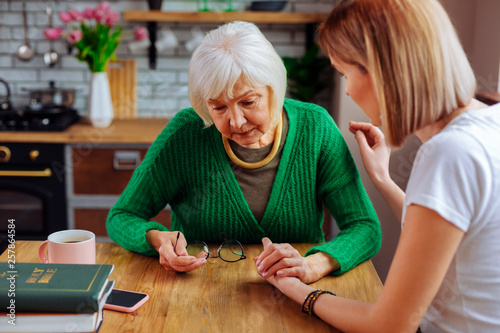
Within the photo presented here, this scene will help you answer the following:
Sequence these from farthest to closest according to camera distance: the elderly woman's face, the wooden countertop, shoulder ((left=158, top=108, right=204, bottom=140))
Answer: the wooden countertop < shoulder ((left=158, top=108, right=204, bottom=140)) < the elderly woman's face

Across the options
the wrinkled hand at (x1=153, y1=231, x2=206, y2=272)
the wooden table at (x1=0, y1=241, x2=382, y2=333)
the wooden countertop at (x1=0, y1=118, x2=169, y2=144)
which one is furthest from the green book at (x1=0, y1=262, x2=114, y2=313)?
the wooden countertop at (x1=0, y1=118, x2=169, y2=144)

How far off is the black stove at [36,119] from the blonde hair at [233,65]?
5.06 ft

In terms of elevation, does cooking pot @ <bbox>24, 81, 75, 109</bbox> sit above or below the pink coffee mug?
above

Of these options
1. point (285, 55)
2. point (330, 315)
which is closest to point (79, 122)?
point (285, 55)

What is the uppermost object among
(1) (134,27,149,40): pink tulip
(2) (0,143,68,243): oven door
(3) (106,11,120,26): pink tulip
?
(3) (106,11,120,26): pink tulip

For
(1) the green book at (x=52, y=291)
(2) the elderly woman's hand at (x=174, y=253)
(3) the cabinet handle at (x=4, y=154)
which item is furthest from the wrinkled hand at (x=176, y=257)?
(3) the cabinet handle at (x=4, y=154)

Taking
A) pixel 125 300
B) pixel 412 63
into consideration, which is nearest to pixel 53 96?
pixel 125 300

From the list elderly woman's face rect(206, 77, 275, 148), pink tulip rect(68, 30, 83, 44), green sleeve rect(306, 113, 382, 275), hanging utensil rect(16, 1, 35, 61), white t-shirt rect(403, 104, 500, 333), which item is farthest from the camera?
hanging utensil rect(16, 1, 35, 61)

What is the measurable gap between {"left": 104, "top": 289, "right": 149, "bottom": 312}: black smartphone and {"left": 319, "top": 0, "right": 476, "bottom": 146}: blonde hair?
0.62 meters

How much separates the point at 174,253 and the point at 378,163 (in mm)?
635

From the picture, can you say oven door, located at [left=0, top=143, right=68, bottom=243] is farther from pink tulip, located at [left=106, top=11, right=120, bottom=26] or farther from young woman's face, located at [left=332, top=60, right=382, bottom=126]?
young woman's face, located at [left=332, top=60, right=382, bottom=126]

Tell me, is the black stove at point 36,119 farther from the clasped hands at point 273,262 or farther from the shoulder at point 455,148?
the shoulder at point 455,148

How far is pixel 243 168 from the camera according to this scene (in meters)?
1.63

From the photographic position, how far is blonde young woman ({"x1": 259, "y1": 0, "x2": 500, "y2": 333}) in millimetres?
888
